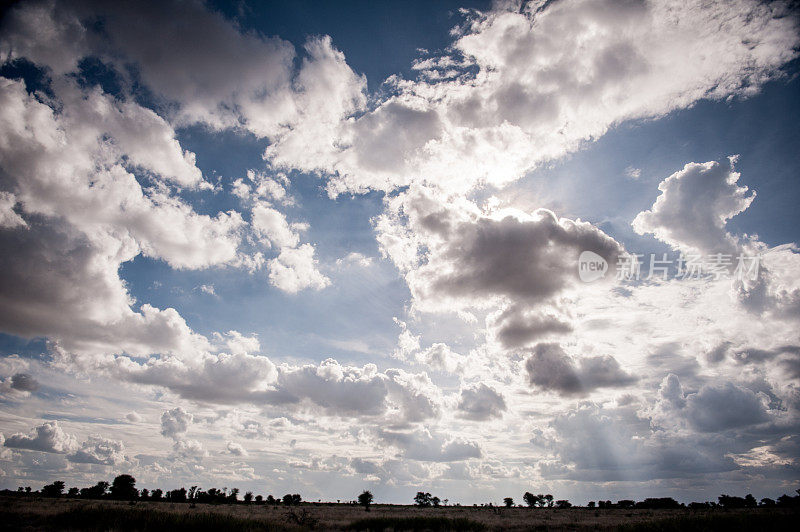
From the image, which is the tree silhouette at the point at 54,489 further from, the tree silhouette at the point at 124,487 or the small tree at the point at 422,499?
the small tree at the point at 422,499

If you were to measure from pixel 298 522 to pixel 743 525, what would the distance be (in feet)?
124

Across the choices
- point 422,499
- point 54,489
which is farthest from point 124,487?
point 422,499

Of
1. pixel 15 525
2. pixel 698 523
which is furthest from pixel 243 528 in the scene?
pixel 698 523

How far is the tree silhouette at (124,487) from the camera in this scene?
10887 centimetres

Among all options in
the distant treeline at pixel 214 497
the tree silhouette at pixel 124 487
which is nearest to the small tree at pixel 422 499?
the distant treeline at pixel 214 497

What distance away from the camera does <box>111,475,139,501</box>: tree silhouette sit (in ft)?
357

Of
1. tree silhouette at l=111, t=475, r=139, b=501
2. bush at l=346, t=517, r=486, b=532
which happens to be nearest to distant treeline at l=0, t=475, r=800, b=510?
tree silhouette at l=111, t=475, r=139, b=501

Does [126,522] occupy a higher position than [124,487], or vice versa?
[126,522]

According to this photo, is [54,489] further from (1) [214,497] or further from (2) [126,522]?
(2) [126,522]

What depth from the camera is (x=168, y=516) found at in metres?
30.4

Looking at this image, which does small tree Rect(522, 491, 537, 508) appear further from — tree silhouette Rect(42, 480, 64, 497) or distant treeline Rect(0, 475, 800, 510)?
tree silhouette Rect(42, 480, 64, 497)

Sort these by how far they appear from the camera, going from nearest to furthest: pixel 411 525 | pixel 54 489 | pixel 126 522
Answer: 1. pixel 126 522
2. pixel 411 525
3. pixel 54 489

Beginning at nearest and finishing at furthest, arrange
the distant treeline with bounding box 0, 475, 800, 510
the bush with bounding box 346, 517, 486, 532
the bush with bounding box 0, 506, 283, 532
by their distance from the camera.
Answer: the bush with bounding box 0, 506, 283, 532 → the bush with bounding box 346, 517, 486, 532 → the distant treeline with bounding box 0, 475, 800, 510

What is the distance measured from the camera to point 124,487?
4422 inches
